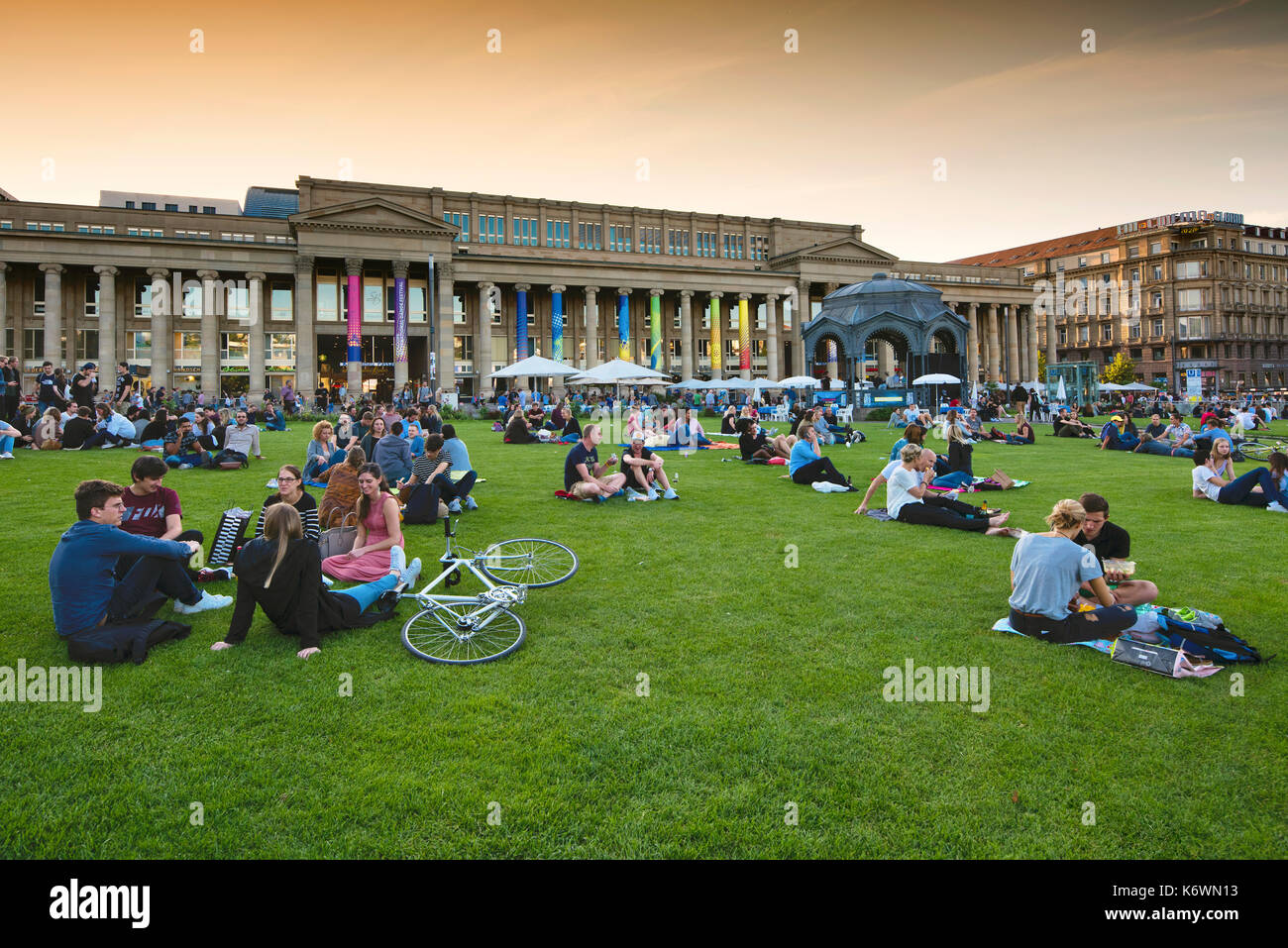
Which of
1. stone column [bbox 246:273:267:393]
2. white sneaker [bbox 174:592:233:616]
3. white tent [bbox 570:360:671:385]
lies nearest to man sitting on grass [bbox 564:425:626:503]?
white sneaker [bbox 174:592:233:616]

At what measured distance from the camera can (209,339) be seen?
58.7 meters

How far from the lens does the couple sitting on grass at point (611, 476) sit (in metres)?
13.6

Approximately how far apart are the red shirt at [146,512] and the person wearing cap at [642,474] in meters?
7.55

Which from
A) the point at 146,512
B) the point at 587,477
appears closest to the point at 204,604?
the point at 146,512

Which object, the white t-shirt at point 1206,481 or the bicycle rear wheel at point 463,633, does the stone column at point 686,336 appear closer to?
the white t-shirt at point 1206,481

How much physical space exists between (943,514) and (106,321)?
6493cm

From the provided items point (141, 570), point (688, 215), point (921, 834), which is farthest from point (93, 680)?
point (688, 215)

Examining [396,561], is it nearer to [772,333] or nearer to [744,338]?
[744,338]

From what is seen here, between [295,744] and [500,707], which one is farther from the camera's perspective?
[500,707]

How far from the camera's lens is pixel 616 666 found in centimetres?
592

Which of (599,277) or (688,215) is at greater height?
(688,215)
